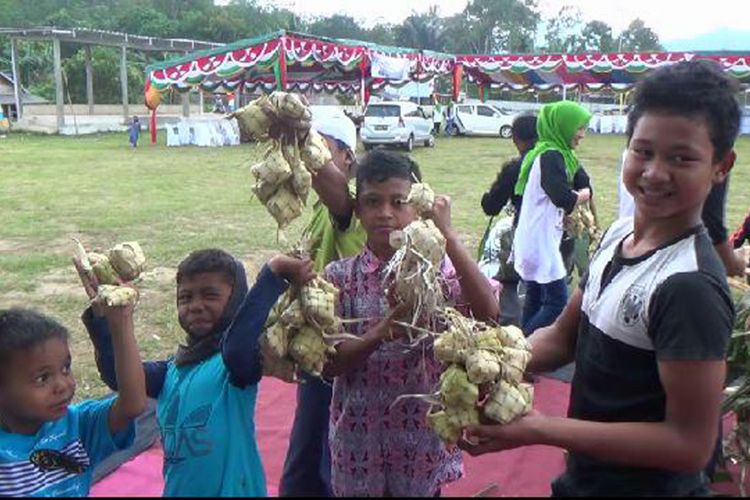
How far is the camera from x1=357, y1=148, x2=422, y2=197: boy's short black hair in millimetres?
2256

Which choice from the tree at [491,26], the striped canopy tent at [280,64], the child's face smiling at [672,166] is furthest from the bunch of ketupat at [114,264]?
the tree at [491,26]

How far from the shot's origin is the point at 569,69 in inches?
1035

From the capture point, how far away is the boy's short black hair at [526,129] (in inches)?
203

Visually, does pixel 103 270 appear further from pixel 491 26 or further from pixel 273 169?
pixel 491 26

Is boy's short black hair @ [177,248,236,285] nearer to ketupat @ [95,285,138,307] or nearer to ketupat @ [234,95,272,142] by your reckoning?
ketupat @ [95,285,138,307]

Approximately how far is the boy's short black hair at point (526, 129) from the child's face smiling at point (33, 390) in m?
3.91

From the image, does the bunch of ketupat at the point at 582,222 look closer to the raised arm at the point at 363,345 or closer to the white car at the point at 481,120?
the raised arm at the point at 363,345

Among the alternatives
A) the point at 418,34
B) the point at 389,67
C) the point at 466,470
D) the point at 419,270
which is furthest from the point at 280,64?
the point at 418,34

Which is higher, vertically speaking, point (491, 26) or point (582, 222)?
point (491, 26)

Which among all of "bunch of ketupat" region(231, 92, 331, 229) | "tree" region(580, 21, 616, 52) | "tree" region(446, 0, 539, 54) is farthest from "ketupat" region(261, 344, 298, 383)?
"tree" region(580, 21, 616, 52)

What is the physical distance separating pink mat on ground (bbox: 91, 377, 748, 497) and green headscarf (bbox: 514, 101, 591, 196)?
65.0 inches

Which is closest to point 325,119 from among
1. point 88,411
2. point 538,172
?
point 88,411

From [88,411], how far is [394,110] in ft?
67.2

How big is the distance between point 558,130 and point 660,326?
3.50 m
